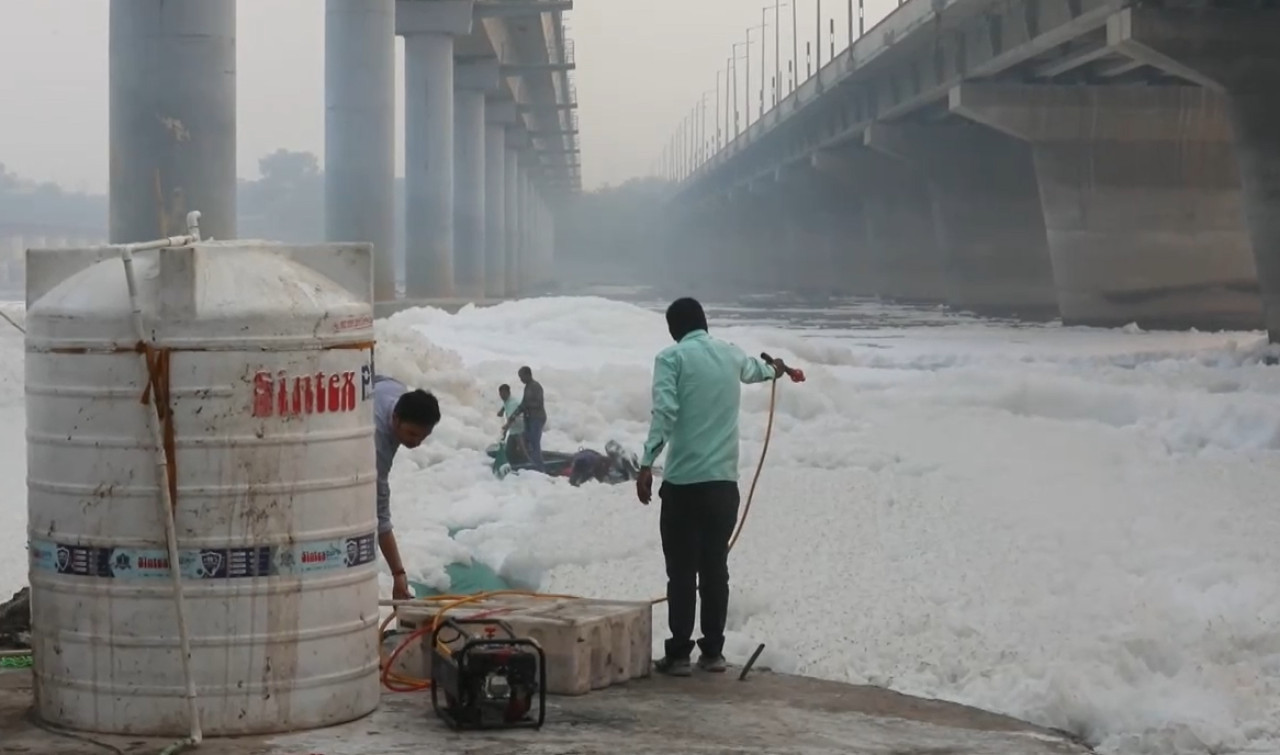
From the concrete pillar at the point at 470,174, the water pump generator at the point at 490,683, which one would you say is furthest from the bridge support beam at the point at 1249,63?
the concrete pillar at the point at 470,174

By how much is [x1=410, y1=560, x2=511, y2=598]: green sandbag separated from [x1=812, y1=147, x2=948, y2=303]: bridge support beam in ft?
193

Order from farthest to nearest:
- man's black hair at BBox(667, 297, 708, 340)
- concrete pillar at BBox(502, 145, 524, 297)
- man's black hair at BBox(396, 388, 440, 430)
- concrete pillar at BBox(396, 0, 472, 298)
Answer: concrete pillar at BBox(502, 145, 524, 297)
concrete pillar at BBox(396, 0, 472, 298)
man's black hair at BBox(667, 297, 708, 340)
man's black hair at BBox(396, 388, 440, 430)

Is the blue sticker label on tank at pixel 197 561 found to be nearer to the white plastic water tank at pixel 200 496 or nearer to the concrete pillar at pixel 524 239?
the white plastic water tank at pixel 200 496

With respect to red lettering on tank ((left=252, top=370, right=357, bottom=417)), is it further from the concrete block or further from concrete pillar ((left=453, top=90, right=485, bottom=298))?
concrete pillar ((left=453, top=90, right=485, bottom=298))

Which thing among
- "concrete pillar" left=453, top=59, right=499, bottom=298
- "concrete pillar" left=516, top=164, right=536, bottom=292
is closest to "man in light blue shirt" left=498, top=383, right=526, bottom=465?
"concrete pillar" left=453, top=59, right=499, bottom=298

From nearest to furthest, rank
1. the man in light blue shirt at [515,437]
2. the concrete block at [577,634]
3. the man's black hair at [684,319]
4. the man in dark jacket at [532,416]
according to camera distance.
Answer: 1. the concrete block at [577,634]
2. the man's black hair at [684,319]
3. the man in light blue shirt at [515,437]
4. the man in dark jacket at [532,416]

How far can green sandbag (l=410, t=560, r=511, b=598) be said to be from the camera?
1142 centimetres

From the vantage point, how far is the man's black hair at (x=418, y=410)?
735cm

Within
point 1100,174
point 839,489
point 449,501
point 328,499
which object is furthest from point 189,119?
point 1100,174

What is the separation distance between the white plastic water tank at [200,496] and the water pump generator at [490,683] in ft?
1.44

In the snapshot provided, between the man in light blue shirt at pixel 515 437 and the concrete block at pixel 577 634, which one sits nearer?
the concrete block at pixel 577 634

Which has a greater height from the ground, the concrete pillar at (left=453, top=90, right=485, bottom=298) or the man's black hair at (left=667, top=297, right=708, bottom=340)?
the concrete pillar at (left=453, top=90, right=485, bottom=298)

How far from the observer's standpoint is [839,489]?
1327 centimetres

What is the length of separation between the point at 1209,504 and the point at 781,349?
14.1m
